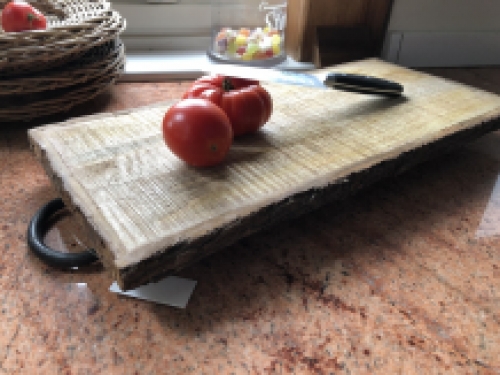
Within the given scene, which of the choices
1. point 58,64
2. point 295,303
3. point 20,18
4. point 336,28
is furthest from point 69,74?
point 336,28

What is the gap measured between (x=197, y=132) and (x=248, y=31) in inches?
30.0

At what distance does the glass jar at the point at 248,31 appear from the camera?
3.78ft

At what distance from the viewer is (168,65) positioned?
1.14m

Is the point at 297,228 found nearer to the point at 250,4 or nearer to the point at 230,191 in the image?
the point at 230,191

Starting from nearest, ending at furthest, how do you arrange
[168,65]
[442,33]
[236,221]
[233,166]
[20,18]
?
[236,221] → [233,166] → [20,18] → [168,65] → [442,33]

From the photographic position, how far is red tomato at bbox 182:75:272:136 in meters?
0.64

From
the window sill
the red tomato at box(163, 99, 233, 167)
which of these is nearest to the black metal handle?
the red tomato at box(163, 99, 233, 167)

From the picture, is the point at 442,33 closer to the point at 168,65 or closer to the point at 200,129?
the point at 168,65

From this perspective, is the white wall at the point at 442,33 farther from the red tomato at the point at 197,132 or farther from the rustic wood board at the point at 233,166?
the red tomato at the point at 197,132

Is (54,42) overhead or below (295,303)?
overhead

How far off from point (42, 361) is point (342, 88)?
0.62 metres

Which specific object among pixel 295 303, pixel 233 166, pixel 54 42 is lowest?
pixel 295 303

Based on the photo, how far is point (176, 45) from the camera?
1264 mm

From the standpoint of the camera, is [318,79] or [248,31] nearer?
[318,79]
